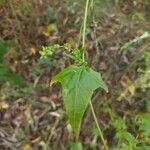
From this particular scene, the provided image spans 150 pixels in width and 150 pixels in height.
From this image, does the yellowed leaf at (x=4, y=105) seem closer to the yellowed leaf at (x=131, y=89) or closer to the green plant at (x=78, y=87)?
the yellowed leaf at (x=131, y=89)

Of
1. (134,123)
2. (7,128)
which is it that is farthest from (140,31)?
(7,128)

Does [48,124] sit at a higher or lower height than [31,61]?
lower

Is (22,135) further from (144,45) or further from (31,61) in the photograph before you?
(144,45)

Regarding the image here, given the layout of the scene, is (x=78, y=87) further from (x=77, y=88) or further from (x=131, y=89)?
(x=131, y=89)

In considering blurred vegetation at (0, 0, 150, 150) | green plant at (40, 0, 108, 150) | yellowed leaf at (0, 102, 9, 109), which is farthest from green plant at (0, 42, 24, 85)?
green plant at (40, 0, 108, 150)

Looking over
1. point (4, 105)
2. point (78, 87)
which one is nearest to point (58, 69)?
point (4, 105)

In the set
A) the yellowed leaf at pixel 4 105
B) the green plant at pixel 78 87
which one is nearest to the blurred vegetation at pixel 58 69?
the yellowed leaf at pixel 4 105
